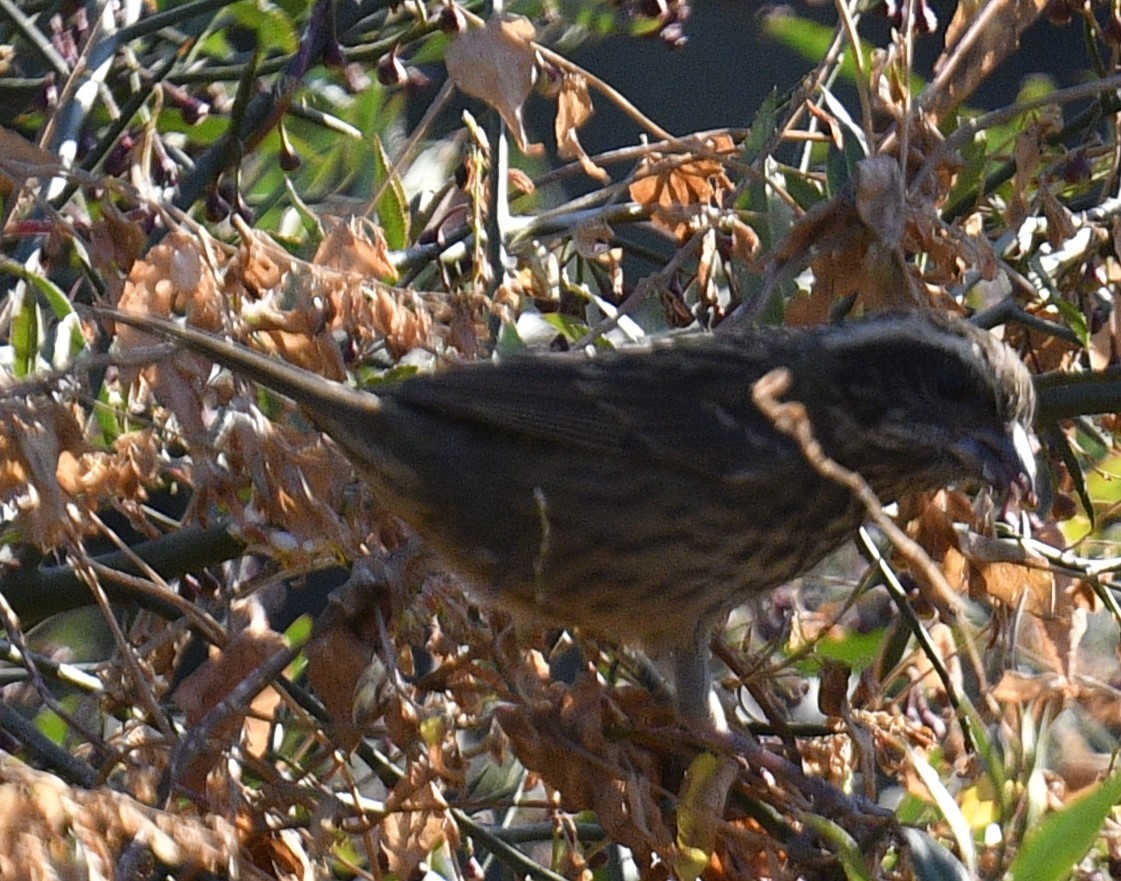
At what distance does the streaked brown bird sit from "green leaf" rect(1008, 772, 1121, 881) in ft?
3.70

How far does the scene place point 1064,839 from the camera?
139cm

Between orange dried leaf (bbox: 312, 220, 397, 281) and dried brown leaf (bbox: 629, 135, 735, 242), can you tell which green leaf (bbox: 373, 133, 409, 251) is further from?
orange dried leaf (bbox: 312, 220, 397, 281)

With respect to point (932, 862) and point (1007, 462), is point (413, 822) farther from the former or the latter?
point (1007, 462)

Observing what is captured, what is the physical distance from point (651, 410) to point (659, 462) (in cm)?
8

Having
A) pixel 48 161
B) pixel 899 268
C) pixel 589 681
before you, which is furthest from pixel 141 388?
pixel 899 268

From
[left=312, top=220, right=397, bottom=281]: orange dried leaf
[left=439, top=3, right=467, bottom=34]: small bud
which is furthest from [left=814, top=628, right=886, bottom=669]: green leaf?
[left=439, top=3, right=467, bottom=34]: small bud

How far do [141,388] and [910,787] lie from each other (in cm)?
117

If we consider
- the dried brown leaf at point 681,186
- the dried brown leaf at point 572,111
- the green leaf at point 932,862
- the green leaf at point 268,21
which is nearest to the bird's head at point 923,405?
the dried brown leaf at point 681,186

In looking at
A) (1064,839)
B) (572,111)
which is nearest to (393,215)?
(572,111)

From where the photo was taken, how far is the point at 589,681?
2154 millimetres

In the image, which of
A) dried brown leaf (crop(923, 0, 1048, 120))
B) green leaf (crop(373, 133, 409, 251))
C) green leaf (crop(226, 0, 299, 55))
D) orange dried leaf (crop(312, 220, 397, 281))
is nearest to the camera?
orange dried leaf (crop(312, 220, 397, 281))

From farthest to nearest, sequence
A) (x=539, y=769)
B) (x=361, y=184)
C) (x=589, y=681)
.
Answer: (x=361, y=184) < (x=589, y=681) < (x=539, y=769)

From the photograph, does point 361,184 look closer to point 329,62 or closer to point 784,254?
point 329,62

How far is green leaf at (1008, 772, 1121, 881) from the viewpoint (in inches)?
54.4
